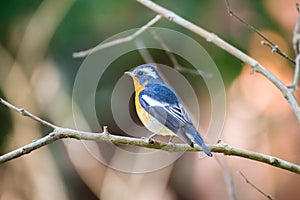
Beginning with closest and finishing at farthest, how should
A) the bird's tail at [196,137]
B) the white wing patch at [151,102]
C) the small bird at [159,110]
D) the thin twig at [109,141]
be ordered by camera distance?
the thin twig at [109,141] → the bird's tail at [196,137] → the small bird at [159,110] → the white wing patch at [151,102]

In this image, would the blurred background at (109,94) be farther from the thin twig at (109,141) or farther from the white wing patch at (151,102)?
the thin twig at (109,141)

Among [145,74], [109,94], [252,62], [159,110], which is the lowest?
[159,110]

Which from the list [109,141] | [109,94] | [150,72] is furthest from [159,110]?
[109,94]

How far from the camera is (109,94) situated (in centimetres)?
548

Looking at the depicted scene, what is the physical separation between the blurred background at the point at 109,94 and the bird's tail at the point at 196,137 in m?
1.98

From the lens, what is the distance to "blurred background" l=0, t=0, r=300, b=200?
4719mm

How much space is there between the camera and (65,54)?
5523mm

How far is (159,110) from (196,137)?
37 centimetres

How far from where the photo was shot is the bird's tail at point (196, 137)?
6.93 ft

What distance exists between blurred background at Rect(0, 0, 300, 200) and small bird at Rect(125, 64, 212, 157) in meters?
1.57

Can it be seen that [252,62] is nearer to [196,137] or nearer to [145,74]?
[196,137]

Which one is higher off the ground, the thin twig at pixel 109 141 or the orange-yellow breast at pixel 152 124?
the orange-yellow breast at pixel 152 124

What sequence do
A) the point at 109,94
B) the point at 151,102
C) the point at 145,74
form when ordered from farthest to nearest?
the point at 109,94 → the point at 145,74 → the point at 151,102

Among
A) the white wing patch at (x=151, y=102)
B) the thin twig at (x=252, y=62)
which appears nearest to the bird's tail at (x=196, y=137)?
the white wing patch at (x=151, y=102)
